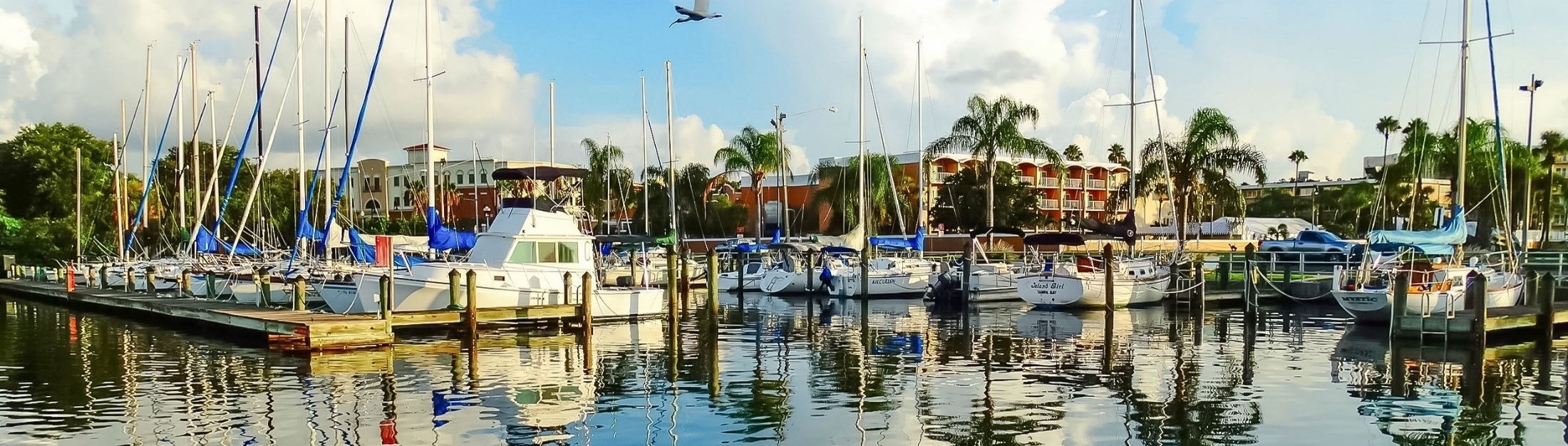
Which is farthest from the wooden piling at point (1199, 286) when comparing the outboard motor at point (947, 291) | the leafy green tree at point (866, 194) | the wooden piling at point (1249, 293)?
the leafy green tree at point (866, 194)

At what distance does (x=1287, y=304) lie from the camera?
40906 mm

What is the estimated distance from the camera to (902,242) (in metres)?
48.7

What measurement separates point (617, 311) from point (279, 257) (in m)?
17.2

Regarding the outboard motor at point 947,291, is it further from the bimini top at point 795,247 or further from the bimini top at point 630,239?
the bimini top at point 630,239

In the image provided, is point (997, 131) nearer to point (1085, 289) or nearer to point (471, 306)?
point (1085, 289)

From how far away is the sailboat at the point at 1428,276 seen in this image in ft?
91.7

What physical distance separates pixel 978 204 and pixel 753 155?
652 inches

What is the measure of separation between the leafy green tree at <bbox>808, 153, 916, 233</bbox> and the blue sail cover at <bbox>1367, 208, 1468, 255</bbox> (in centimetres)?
2519

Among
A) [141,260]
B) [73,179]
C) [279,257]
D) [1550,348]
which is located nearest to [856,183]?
[279,257]

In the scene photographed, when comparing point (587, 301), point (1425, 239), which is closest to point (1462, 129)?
point (1425, 239)

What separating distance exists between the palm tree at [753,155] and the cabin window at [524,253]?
34.6 m

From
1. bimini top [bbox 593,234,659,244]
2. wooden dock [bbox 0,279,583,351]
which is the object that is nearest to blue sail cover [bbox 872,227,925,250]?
bimini top [bbox 593,234,659,244]

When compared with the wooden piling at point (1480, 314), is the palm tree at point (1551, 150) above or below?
above

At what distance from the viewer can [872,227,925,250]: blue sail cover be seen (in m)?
48.3
